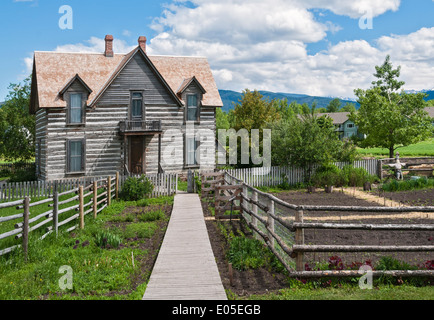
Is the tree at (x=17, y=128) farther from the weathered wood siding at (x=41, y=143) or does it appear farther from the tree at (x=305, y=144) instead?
the tree at (x=305, y=144)

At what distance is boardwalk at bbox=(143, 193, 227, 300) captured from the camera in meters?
7.24

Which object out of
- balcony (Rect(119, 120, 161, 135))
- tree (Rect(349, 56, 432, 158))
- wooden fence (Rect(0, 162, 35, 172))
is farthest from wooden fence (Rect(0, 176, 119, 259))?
tree (Rect(349, 56, 432, 158))

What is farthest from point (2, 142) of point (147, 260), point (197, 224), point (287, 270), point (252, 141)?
point (287, 270)

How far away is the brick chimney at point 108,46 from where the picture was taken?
1158 inches

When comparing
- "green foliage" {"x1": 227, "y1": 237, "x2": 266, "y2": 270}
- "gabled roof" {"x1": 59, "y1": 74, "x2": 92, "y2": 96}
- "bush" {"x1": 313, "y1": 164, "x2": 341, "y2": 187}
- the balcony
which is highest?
"gabled roof" {"x1": 59, "y1": 74, "x2": 92, "y2": 96}

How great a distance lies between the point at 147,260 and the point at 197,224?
3.95 metres

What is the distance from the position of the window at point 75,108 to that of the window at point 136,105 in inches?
132

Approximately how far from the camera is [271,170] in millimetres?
26500

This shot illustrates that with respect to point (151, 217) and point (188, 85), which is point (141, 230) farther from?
point (188, 85)

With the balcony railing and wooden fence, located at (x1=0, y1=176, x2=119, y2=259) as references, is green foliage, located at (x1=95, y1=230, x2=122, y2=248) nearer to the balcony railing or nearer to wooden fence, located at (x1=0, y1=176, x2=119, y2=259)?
wooden fence, located at (x1=0, y1=176, x2=119, y2=259)

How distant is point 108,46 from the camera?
29.6 metres

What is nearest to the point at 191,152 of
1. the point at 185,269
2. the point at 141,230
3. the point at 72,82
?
the point at 72,82

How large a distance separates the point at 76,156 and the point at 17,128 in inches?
625
